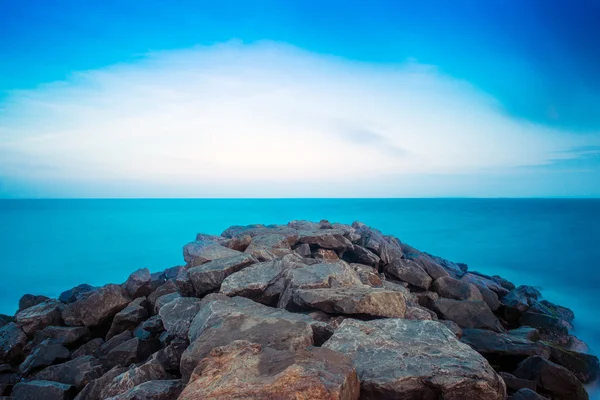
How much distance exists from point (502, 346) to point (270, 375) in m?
5.95

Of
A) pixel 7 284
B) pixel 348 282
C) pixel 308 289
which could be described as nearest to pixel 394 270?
pixel 348 282

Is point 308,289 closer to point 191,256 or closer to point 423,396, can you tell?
point 423,396

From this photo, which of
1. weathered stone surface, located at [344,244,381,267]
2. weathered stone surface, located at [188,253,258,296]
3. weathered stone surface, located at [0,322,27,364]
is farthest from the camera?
weathered stone surface, located at [344,244,381,267]

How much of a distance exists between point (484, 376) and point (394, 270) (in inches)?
259

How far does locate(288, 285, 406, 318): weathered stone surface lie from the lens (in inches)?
257

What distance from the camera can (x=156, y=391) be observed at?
5.04 meters

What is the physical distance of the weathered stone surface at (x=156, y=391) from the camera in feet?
16.3

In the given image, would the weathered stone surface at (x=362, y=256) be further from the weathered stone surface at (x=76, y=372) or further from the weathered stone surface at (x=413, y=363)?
the weathered stone surface at (x=76, y=372)

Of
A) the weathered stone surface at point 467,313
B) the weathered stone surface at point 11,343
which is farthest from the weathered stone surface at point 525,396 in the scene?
the weathered stone surface at point 11,343

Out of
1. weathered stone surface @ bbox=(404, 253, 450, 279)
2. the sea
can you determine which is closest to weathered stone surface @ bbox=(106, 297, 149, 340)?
weathered stone surface @ bbox=(404, 253, 450, 279)

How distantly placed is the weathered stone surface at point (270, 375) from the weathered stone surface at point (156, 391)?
3.45 feet

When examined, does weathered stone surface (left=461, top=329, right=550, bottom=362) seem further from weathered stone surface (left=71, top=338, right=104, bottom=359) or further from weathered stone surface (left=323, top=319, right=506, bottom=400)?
weathered stone surface (left=71, top=338, right=104, bottom=359)

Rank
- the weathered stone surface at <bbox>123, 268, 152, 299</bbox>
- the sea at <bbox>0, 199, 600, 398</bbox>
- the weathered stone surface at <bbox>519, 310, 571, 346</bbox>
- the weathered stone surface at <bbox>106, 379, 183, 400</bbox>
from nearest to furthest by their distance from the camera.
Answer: the weathered stone surface at <bbox>106, 379, 183, 400</bbox>, the weathered stone surface at <bbox>123, 268, 152, 299</bbox>, the weathered stone surface at <bbox>519, 310, 571, 346</bbox>, the sea at <bbox>0, 199, 600, 398</bbox>

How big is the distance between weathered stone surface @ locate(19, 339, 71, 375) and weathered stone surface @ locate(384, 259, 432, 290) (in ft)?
26.8
